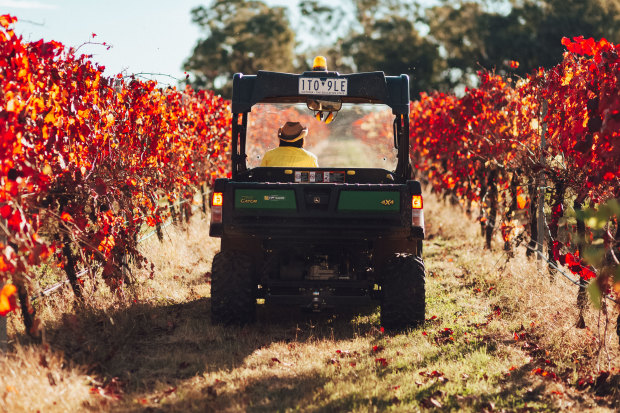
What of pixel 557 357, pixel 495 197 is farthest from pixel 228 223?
pixel 495 197

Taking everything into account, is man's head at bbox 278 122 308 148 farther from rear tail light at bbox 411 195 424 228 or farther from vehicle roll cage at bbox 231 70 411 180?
rear tail light at bbox 411 195 424 228

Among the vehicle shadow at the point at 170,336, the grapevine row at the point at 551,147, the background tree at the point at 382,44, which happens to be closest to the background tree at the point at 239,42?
the background tree at the point at 382,44

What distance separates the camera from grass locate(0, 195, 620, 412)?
438 cm

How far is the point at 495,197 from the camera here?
36.8 feet

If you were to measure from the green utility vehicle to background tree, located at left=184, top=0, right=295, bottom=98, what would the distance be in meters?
46.6

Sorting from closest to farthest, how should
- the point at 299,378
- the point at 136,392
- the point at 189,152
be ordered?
the point at 136,392
the point at 299,378
the point at 189,152

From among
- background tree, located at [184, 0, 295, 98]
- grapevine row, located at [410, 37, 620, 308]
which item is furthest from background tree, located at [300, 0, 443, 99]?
grapevine row, located at [410, 37, 620, 308]

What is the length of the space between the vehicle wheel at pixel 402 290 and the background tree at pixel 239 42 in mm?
47500

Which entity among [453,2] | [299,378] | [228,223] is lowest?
[299,378]

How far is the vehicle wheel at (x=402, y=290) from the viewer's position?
6.03 metres

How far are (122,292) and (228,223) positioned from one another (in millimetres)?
1406

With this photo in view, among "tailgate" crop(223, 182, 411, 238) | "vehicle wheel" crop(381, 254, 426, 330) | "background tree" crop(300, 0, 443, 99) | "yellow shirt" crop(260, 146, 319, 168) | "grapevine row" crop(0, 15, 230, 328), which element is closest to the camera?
"grapevine row" crop(0, 15, 230, 328)

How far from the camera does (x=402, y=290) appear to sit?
604cm

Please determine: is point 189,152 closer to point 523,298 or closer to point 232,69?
point 523,298
